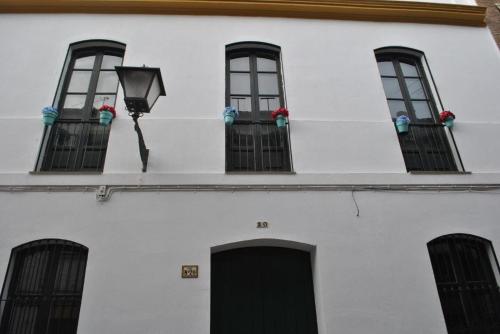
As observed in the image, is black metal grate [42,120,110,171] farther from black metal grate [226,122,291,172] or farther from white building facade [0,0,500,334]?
black metal grate [226,122,291,172]

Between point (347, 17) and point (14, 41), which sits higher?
point (347, 17)

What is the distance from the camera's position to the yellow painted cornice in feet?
20.0

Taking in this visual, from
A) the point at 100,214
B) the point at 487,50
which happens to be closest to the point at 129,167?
the point at 100,214

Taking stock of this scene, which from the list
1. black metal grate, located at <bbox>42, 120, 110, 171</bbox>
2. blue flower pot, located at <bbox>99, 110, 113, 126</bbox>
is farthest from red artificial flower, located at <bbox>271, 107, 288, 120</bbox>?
black metal grate, located at <bbox>42, 120, 110, 171</bbox>

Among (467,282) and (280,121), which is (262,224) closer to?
(280,121)

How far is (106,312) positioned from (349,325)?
2.98 meters

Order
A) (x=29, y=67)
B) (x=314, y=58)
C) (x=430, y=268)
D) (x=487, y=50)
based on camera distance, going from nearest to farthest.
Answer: (x=430, y=268) → (x=29, y=67) → (x=314, y=58) → (x=487, y=50)

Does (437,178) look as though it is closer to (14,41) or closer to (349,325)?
(349,325)

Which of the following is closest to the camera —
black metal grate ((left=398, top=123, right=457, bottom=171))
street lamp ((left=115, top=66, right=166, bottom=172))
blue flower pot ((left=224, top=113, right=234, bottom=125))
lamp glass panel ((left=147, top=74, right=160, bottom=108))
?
street lamp ((left=115, top=66, right=166, bottom=172))

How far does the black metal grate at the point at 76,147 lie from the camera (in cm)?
484

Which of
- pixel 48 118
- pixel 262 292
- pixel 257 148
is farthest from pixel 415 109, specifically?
pixel 48 118

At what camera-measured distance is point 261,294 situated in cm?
435

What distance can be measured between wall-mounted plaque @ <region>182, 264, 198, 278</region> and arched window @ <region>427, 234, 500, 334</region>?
3297mm

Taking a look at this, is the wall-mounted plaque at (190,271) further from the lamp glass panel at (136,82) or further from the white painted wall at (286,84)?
the lamp glass panel at (136,82)
